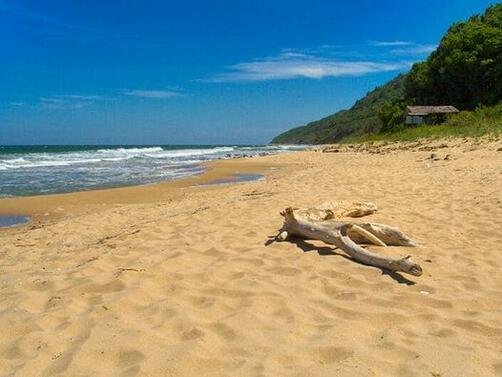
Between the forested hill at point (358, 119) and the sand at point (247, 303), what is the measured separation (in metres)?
67.0

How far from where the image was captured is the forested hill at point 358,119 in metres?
81.0

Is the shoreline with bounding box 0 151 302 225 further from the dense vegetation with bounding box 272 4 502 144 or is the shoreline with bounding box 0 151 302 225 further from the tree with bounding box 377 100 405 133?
the tree with bounding box 377 100 405 133

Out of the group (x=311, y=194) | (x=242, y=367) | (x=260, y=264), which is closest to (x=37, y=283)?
(x=260, y=264)

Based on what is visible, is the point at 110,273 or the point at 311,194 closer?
the point at 110,273

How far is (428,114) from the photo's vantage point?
130 feet

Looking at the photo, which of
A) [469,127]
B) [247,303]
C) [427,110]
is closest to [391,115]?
[427,110]

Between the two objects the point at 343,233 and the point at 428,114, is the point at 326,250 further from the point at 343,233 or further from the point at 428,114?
the point at 428,114

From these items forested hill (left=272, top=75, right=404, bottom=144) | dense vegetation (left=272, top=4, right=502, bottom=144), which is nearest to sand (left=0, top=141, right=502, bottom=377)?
dense vegetation (left=272, top=4, right=502, bottom=144)

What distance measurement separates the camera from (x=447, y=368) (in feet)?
8.34

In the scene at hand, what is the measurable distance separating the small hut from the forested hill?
2881 cm

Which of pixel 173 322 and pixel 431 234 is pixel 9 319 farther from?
pixel 431 234

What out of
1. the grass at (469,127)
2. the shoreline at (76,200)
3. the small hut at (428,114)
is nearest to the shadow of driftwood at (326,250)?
the shoreline at (76,200)

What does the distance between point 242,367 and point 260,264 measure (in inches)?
78.2

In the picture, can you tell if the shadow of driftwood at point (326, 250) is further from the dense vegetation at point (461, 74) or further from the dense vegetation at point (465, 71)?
the dense vegetation at point (465, 71)
